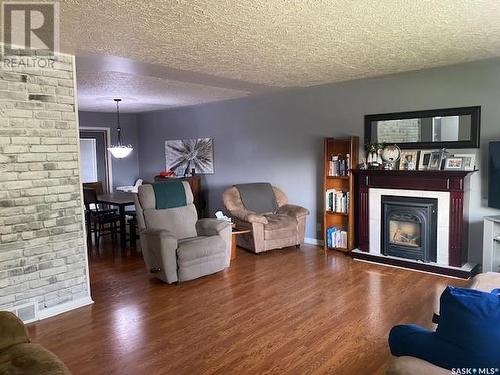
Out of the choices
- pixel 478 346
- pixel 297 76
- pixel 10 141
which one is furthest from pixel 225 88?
pixel 478 346

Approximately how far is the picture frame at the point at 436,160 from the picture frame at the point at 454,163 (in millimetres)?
73

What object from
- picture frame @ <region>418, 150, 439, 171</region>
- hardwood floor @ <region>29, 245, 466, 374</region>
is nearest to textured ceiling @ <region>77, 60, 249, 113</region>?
hardwood floor @ <region>29, 245, 466, 374</region>

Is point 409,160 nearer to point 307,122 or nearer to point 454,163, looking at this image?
point 454,163

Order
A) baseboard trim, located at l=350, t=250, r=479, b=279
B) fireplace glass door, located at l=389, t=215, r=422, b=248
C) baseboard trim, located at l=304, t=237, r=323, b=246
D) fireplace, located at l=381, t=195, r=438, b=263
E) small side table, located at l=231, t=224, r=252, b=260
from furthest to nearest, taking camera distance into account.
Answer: baseboard trim, located at l=304, t=237, r=323, b=246 < small side table, located at l=231, t=224, r=252, b=260 < fireplace glass door, located at l=389, t=215, r=422, b=248 < fireplace, located at l=381, t=195, r=438, b=263 < baseboard trim, located at l=350, t=250, r=479, b=279

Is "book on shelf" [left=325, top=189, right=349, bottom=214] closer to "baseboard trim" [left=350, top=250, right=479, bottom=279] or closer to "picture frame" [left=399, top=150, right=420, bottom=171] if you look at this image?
"baseboard trim" [left=350, top=250, right=479, bottom=279]

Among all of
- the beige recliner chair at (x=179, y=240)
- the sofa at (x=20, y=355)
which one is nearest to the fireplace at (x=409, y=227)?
the beige recliner chair at (x=179, y=240)

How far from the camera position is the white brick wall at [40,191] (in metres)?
3.07

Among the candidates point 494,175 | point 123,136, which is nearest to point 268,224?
point 494,175

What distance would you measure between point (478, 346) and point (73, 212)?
10.6 ft

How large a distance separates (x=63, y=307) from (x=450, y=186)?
4046mm

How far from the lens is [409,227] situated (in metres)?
4.54

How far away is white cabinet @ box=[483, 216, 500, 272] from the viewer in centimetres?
381

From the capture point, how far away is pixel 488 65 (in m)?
4.06

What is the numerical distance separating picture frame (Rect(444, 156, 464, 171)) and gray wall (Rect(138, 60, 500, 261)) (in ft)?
0.61
